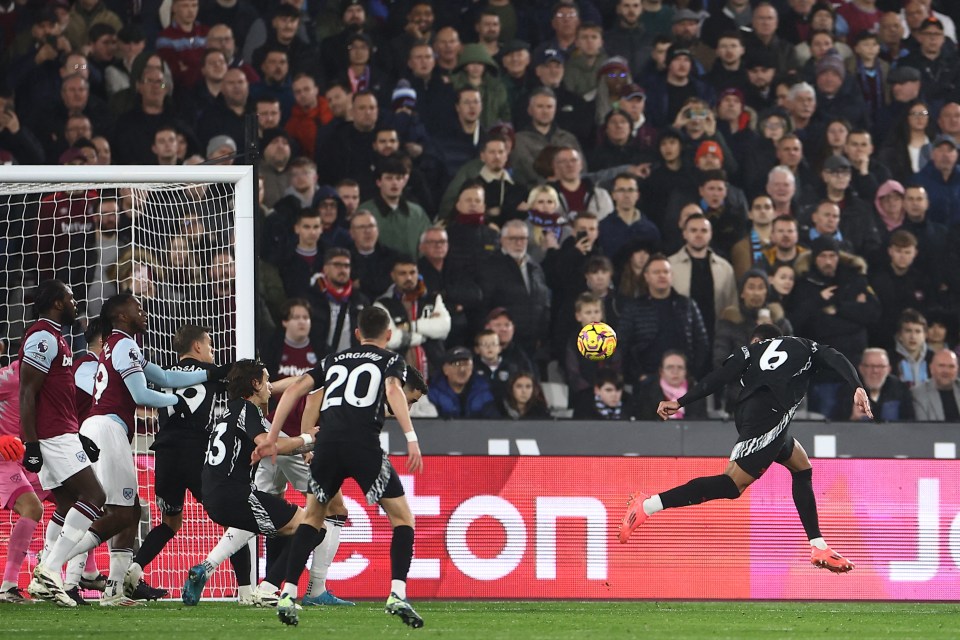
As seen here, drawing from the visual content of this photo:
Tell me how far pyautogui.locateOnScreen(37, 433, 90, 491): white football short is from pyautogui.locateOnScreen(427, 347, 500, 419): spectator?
12.4ft

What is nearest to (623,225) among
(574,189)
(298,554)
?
(574,189)

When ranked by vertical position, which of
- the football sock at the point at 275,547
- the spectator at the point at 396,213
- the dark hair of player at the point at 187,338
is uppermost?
the spectator at the point at 396,213

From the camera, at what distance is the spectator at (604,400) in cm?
1213

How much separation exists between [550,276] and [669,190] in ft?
5.20

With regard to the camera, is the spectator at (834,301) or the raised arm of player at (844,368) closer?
the raised arm of player at (844,368)

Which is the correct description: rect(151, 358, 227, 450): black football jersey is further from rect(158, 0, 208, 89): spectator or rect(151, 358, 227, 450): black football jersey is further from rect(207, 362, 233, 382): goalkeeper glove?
rect(158, 0, 208, 89): spectator

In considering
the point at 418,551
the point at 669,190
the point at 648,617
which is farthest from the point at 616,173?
the point at 648,617

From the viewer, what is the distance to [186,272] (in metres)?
11.6

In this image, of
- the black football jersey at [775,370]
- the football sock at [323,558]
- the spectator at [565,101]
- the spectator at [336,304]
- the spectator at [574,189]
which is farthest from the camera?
the spectator at [565,101]

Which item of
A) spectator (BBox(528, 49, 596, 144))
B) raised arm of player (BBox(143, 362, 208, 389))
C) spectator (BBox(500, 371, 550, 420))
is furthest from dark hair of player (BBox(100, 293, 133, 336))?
spectator (BBox(528, 49, 596, 144))

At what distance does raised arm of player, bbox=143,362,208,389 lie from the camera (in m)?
9.25

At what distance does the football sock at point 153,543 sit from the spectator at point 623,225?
17.3ft

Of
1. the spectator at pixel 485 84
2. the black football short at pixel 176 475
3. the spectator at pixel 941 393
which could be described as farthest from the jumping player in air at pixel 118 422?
the spectator at pixel 941 393

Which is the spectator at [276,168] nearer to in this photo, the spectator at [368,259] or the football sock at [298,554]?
the spectator at [368,259]
